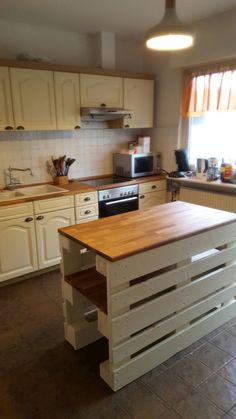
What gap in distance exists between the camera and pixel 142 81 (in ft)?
12.8

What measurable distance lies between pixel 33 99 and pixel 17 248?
151 centimetres

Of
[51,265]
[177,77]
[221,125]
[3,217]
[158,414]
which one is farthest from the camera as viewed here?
[177,77]

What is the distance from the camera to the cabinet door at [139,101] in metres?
3.79

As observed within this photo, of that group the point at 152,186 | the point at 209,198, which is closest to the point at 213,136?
the point at 209,198

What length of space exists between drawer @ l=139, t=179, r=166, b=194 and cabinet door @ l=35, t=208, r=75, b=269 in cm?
101

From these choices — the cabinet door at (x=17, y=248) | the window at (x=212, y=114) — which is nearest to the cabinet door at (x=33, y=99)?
the cabinet door at (x=17, y=248)

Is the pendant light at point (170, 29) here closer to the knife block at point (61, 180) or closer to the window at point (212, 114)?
the window at point (212, 114)

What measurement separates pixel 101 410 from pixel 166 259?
35.9 inches

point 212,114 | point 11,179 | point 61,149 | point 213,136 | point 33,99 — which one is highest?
point 33,99

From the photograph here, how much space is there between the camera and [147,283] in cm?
177

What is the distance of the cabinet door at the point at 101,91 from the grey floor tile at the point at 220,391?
2.89 m

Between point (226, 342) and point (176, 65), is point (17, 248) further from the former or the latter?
point (176, 65)

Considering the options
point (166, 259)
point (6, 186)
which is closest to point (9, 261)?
point (6, 186)

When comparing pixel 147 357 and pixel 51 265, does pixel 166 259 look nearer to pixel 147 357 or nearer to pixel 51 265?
pixel 147 357
